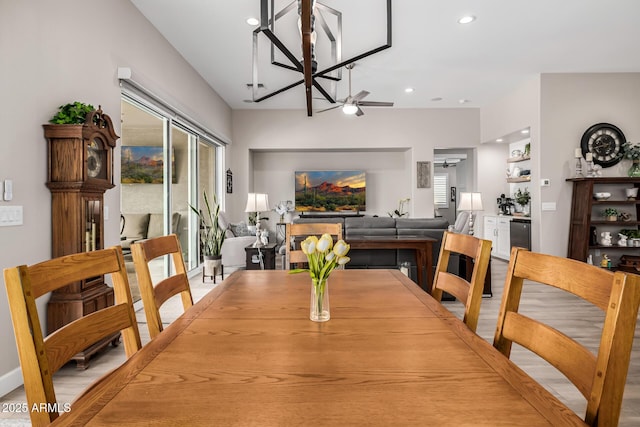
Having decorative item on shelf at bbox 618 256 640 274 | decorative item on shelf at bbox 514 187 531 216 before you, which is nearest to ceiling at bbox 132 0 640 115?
decorative item on shelf at bbox 514 187 531 216

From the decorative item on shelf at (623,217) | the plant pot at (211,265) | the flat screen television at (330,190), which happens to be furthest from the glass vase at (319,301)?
the flat screen television at (330,190)

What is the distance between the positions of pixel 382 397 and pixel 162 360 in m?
0.53

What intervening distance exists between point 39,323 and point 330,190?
727 centimetres

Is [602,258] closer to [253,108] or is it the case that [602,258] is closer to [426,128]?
[426,128]

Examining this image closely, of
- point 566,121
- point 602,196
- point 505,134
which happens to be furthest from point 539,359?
point 505,134

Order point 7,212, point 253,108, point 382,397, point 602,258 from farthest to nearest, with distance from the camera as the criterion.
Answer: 1. point 253,108
2. point 602,258
3. point 7,212
4. point 382,397

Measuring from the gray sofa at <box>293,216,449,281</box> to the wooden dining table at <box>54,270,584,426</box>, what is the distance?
9.59ft

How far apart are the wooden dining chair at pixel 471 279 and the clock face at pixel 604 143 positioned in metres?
5.10

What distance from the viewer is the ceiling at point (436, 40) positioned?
3.69m

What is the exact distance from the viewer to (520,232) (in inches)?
243

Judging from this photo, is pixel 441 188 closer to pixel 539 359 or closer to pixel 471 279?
pixel 539 359

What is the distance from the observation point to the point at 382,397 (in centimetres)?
72

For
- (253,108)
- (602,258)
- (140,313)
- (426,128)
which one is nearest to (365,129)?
(426,128)

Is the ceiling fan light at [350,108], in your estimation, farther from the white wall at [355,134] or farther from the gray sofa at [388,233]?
the white wall at [355,134]
